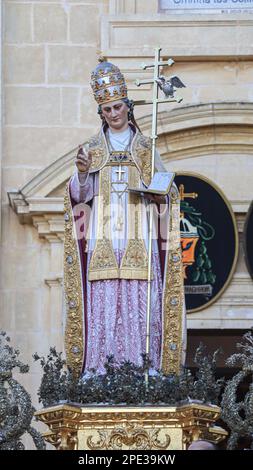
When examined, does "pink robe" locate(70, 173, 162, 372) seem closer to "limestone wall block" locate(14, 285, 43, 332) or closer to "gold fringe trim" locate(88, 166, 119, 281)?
"gold fringe trim" locate(88, 166, 119, 281)

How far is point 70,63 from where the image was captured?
18109 mm

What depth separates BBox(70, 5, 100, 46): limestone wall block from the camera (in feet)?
59.5

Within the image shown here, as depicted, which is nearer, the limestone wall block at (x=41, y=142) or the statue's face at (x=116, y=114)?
the statue's face at (x=116, y=114)

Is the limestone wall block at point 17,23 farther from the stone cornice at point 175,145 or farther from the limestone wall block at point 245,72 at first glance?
the limestone wall block at point 245,72

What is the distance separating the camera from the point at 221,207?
17.8 m

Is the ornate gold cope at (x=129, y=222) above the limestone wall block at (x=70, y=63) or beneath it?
beneath

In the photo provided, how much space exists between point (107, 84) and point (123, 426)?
224cm

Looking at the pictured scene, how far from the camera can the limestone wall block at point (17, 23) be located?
18.2m

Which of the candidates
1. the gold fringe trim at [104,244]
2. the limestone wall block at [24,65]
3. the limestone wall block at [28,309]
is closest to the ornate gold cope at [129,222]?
the gold fringe trim at [104,244]

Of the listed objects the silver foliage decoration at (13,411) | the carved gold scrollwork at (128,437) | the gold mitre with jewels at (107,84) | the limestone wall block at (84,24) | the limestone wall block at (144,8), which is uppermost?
the limestone wall block at (144,8)

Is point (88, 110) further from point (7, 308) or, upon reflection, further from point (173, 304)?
point (173, 304)

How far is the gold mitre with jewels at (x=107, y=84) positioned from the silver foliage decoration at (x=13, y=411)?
67.1 inches

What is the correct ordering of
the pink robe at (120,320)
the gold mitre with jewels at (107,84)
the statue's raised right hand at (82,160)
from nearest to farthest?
the pink robe at (120,320) < the statue's raised right hand at (82,160) < the gold mitre with jewels at (107,84)

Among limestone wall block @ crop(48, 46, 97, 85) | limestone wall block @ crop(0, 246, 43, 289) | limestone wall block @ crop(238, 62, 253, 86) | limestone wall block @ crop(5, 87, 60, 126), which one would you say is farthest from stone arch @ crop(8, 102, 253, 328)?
limestone wall block @ crop(48, 46, 97, 85)
